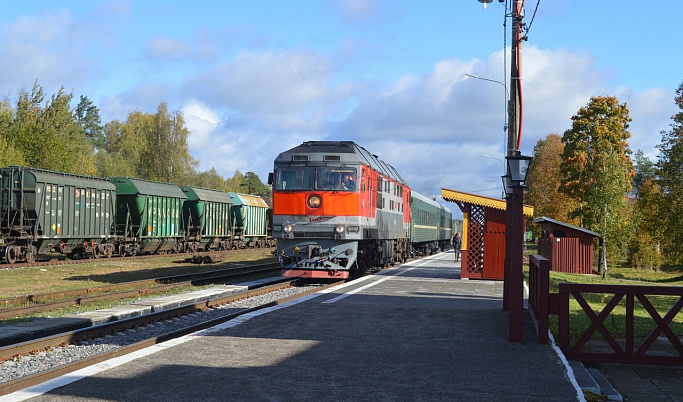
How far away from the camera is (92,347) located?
10.3m

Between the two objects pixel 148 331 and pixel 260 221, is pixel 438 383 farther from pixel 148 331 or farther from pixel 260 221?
pixel 260 221

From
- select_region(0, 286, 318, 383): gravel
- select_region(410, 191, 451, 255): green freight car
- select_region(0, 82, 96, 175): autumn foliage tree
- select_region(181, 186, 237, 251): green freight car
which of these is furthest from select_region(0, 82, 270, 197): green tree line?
select_region(0, 286, 318, 383): gravel

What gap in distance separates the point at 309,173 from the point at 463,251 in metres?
6.22

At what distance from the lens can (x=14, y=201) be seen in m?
26.7

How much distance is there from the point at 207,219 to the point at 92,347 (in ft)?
99.4

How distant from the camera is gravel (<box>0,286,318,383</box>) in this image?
869 cm

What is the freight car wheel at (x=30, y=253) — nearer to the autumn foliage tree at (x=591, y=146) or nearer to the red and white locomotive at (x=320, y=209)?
the red and white locomotive at (x=320, y=209)

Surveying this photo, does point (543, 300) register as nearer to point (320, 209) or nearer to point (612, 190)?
point (320, 209)

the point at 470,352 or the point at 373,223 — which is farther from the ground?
the point at 373,223

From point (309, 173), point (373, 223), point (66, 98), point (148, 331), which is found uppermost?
point (66, 98)

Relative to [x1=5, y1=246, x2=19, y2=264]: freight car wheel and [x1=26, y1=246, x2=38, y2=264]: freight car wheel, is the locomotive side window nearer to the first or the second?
[x1=5, y1=246, x2=19, y2=264]: freight car wheel

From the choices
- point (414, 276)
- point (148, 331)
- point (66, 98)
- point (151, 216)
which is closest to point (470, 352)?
point (148, 331)

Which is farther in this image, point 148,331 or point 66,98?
point 66,98

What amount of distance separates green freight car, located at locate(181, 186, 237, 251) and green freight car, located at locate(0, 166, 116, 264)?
8337 mm
